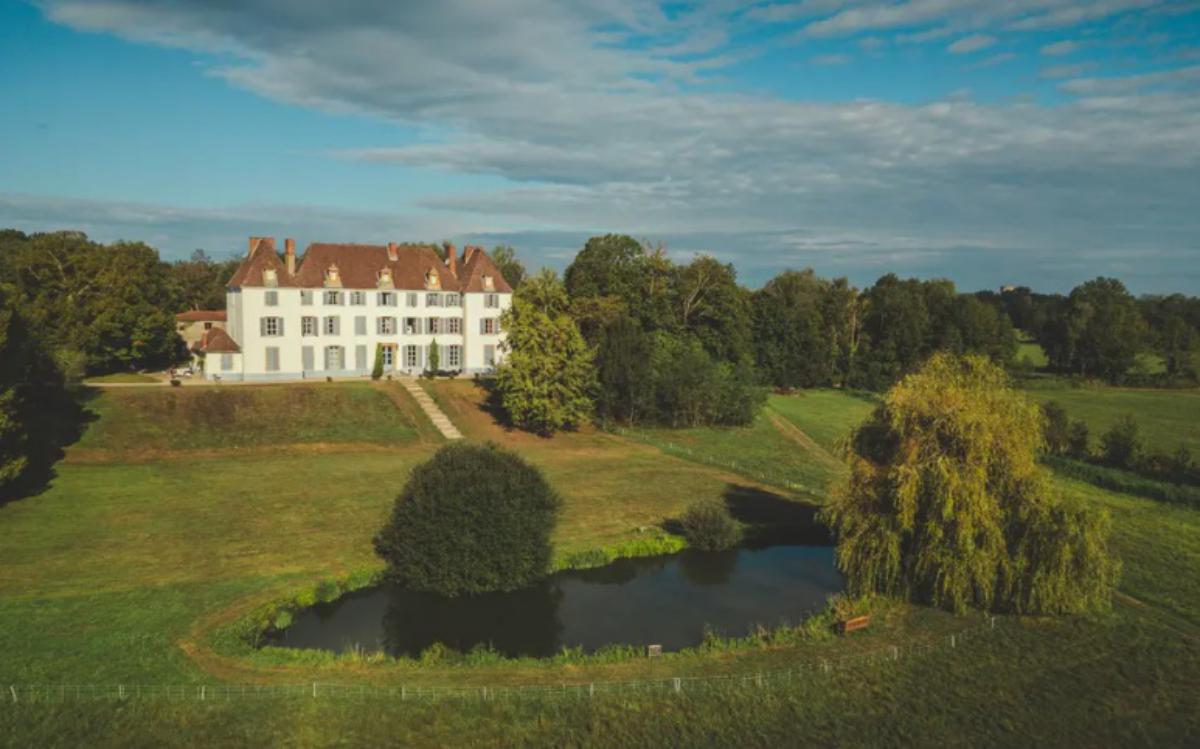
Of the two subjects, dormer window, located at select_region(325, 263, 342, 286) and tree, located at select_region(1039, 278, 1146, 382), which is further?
tree, located at select_region(1039, 278, 1146, 382)

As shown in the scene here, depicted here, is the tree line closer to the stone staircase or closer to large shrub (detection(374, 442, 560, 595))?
the stone staircase

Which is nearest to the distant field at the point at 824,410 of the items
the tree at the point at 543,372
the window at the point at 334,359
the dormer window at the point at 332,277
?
the tree at the point at 543,372

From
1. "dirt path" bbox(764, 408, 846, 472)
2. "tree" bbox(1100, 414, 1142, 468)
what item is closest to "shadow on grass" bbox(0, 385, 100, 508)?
"dirt path" bbox(764, 408, 846, 472)

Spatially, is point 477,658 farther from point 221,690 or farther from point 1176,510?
point 1176,510

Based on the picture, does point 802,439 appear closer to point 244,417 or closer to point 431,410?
point 431,410

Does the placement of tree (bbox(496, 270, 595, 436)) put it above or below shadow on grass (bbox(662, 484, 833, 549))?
above

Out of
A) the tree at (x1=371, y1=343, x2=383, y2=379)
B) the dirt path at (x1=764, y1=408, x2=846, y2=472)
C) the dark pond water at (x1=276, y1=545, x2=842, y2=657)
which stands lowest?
the dark pond water at (x1=276, y1=545, x2=842, y2=657)
